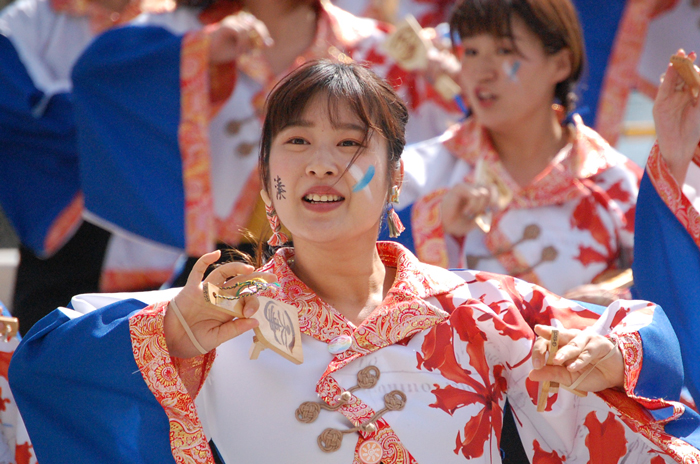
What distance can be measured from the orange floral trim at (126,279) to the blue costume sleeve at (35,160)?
23 cm

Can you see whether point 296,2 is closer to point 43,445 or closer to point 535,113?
point 535,113

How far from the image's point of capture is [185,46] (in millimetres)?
2811

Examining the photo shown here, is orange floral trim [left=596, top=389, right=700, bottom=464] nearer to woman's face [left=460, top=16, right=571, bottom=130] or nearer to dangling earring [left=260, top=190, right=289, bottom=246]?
dangling earring [left=260, top=190, right=289, bottom=246]

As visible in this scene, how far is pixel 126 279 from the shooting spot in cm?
313

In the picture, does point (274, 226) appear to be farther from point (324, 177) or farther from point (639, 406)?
point (639, 406)

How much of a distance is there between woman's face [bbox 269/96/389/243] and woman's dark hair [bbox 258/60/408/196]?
0.01m

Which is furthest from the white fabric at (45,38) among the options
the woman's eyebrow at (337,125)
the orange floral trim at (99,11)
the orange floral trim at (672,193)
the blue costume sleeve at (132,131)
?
the orange floral trim at (672,193)

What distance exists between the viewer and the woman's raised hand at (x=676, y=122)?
71.5 inches

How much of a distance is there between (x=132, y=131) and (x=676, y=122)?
1.67 meters

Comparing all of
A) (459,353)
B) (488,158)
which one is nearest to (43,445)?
(459,353)

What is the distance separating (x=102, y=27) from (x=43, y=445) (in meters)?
2.11

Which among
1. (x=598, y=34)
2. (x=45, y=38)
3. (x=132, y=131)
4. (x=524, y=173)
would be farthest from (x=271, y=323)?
(x=598, y=34)

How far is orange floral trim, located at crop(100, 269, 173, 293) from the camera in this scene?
3127 millimetres

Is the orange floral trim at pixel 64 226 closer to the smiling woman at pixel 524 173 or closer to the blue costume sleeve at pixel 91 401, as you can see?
the smiling woman at pixel 524 173
